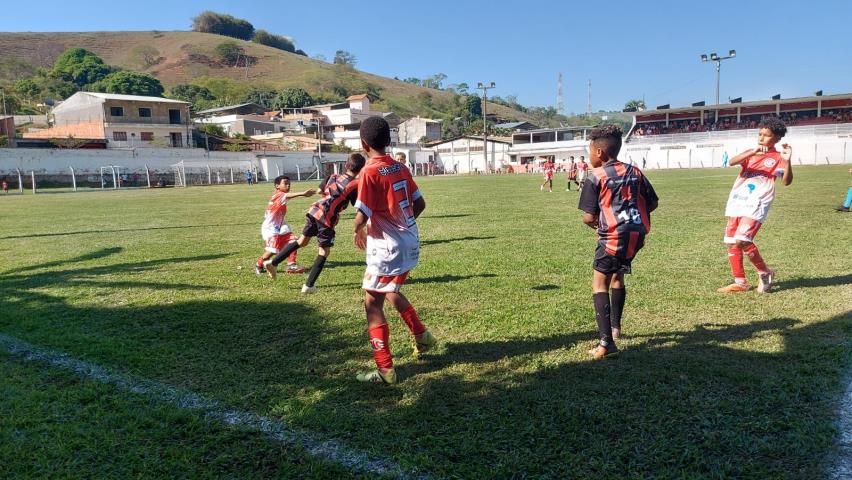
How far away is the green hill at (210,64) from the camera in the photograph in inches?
5935

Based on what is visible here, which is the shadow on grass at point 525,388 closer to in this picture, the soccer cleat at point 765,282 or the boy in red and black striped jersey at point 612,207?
the boy in red and black striped jersey at point 612,207

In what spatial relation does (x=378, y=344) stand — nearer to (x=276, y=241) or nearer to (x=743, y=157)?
(x=276, y=241)

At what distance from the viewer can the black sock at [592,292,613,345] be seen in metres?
4.61

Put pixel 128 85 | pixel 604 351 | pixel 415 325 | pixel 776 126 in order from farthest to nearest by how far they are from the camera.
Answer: pixel 128 85
pixel 776 126
pixel 415 325
pixel 604 351

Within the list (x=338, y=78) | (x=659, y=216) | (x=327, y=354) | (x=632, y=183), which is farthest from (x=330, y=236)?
(x=338, y=78)

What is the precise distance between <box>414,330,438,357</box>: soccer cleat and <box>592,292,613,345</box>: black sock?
54.9 inches

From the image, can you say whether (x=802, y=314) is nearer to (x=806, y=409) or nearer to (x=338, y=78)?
(x=806, y=409)

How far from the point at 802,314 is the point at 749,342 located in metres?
1.25

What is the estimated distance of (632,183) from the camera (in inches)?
181

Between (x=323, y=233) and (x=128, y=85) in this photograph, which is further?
(x=128, y=85)

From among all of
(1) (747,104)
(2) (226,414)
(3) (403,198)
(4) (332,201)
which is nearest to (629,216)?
(3) (403,198)

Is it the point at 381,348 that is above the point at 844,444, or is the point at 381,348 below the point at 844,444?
above

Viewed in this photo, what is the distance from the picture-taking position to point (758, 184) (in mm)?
6750

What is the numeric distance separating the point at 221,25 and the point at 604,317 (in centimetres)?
21721
